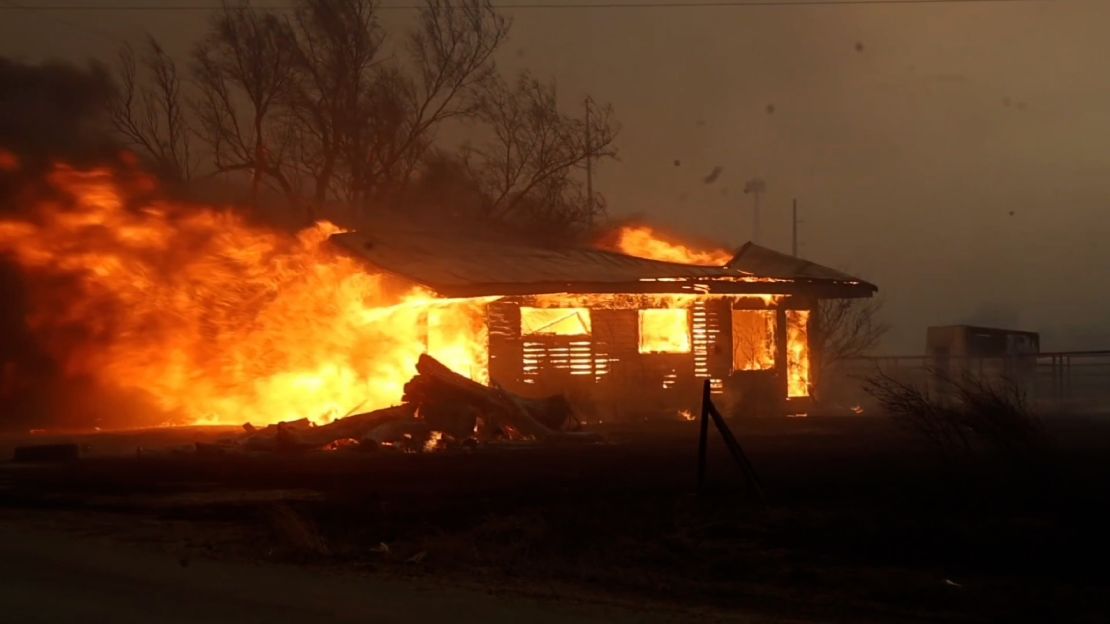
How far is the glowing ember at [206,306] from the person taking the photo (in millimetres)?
29859

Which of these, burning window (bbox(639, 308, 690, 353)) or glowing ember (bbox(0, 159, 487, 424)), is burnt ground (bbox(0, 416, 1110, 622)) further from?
burning window (bbox(639, 308, 690, 353))

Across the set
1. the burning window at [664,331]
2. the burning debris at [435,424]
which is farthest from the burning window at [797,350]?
the burning debris at [435,424]

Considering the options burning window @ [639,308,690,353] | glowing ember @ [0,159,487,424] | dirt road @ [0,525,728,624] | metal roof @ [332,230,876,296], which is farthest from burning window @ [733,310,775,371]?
dirt road @ [0,525,728,624]

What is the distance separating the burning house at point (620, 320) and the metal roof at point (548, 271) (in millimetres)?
44

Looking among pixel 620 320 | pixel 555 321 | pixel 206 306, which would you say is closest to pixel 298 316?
pixel 206 306

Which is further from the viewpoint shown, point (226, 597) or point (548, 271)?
point (548, 271)

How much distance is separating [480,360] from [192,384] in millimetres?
7416

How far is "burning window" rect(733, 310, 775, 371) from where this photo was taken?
3684cm

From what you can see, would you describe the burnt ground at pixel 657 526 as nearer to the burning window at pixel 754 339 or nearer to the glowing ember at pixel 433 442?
the glowing ember at pixel 433 442

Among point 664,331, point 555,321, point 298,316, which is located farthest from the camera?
point 664,331

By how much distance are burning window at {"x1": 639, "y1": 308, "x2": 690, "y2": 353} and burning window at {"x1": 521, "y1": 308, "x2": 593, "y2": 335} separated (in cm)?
170

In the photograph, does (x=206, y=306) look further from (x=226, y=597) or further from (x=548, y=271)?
(x=226, y=597)

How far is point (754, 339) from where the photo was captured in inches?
1464

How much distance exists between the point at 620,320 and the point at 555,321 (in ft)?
6.12
